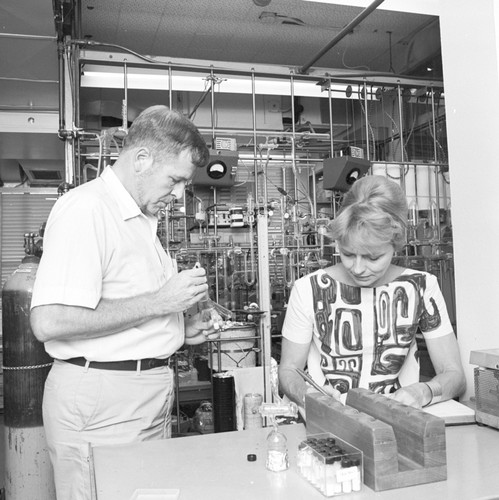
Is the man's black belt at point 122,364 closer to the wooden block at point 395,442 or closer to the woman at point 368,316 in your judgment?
the woman at point 368,316

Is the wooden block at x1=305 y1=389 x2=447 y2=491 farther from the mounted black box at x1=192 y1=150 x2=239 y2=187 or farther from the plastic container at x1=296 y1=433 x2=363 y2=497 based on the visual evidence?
the mounted black box at x1=192 y1=150 x2=239 y2=187

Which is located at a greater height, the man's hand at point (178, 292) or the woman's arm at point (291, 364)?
the man's hand at point (178, 292)

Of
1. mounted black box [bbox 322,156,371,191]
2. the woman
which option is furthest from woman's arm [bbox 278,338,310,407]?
mounted black box [bbox 322,156,371,191]

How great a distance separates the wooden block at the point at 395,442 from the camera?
0.94 meters

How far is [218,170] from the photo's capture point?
4.29 meters

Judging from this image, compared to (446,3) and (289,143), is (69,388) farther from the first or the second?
(289,143)

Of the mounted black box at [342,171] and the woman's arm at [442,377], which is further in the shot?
the mounted black box at [342,171]

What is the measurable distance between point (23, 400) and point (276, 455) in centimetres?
209

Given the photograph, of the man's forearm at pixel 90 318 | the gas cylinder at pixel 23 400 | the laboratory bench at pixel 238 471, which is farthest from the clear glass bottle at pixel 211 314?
the gas cylinder at pixel 23 400

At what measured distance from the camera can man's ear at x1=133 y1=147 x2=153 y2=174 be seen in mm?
1487

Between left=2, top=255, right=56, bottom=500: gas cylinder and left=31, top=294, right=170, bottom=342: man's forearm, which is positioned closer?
left=31, top=294, right=170, bottom=342: man's forearm

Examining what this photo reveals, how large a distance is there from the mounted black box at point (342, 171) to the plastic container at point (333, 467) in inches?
131

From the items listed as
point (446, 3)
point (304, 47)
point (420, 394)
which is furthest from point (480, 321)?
point (304, 47)

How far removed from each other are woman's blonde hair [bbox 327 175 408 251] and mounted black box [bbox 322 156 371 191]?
2624 mm
